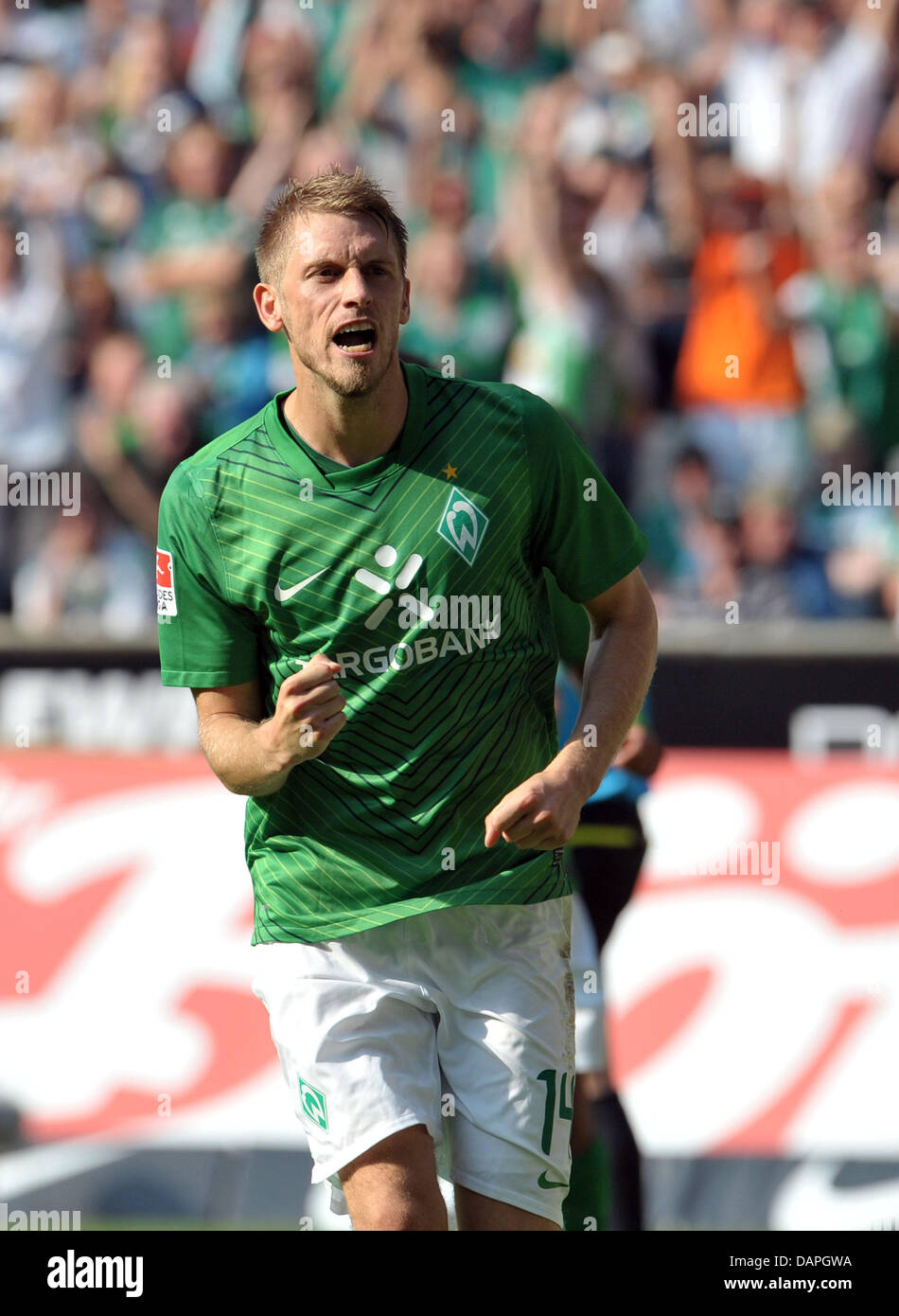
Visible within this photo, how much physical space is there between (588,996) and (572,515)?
1.82 metres

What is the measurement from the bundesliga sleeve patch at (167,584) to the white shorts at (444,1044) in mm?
690

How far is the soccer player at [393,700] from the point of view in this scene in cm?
329

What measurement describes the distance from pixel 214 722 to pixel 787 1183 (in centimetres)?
312

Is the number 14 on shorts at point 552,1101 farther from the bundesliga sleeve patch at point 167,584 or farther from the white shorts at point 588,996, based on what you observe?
the white shorts at point 588,996

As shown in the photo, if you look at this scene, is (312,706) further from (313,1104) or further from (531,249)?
(531,249)

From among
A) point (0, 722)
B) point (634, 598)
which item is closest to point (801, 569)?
point (0, 722)

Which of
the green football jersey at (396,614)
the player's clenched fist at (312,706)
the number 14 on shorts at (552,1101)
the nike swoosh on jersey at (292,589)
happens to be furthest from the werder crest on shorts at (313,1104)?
the nike swoosh on jersey at (292,589)

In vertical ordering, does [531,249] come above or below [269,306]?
above

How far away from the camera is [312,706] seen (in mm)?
3012

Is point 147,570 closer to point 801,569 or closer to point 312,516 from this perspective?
point 801,569

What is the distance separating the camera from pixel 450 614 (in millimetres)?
3326

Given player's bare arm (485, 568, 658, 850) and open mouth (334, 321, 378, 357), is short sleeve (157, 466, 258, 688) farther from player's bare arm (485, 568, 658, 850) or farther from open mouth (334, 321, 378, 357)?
player's bare arm (485, 568, 658, 850)

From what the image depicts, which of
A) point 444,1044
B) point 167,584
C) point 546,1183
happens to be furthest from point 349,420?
point 546,1183
